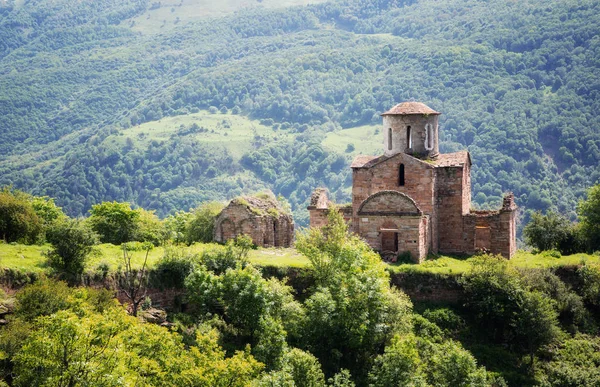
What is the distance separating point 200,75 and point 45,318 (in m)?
162

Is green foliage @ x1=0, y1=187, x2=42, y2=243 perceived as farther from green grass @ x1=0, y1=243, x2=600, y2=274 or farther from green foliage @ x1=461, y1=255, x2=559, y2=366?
green foliage @ x1=461, y1=255, x2=559, y2=366

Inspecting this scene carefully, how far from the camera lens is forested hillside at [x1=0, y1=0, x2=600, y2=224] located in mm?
120500

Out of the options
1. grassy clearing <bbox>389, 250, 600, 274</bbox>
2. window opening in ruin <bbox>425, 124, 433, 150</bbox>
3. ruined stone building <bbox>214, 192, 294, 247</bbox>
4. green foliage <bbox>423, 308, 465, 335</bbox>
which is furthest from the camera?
window opening in ruin <bbox>425, 124, 433, 150</bbox>

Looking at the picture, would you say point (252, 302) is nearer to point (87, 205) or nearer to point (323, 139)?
point (87, 205)

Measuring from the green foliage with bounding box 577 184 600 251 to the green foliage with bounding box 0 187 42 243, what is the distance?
28.2 meters

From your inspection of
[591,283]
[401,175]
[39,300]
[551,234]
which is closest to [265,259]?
[401,175]

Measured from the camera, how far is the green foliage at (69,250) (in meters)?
38.2

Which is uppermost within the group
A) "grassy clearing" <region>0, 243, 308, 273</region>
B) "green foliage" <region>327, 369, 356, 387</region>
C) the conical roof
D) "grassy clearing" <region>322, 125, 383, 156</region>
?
"grassy clearing" <region>322, 125, 383, 156</region>

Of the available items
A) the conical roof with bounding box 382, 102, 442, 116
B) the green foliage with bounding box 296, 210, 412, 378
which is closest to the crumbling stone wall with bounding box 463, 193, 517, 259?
the conical roof with bounding box 382, 102, 442, 116

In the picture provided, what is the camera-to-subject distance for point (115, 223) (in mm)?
47562

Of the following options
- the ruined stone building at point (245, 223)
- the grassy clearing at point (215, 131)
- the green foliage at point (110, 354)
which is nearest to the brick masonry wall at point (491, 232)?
the ruined stone building at point (245, 223)

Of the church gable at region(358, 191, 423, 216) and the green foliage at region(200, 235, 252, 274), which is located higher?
the church gable at region(358, 191, 423, 216)

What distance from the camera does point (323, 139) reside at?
6093 inches

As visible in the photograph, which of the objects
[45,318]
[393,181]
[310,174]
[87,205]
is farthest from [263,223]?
[310,174]
